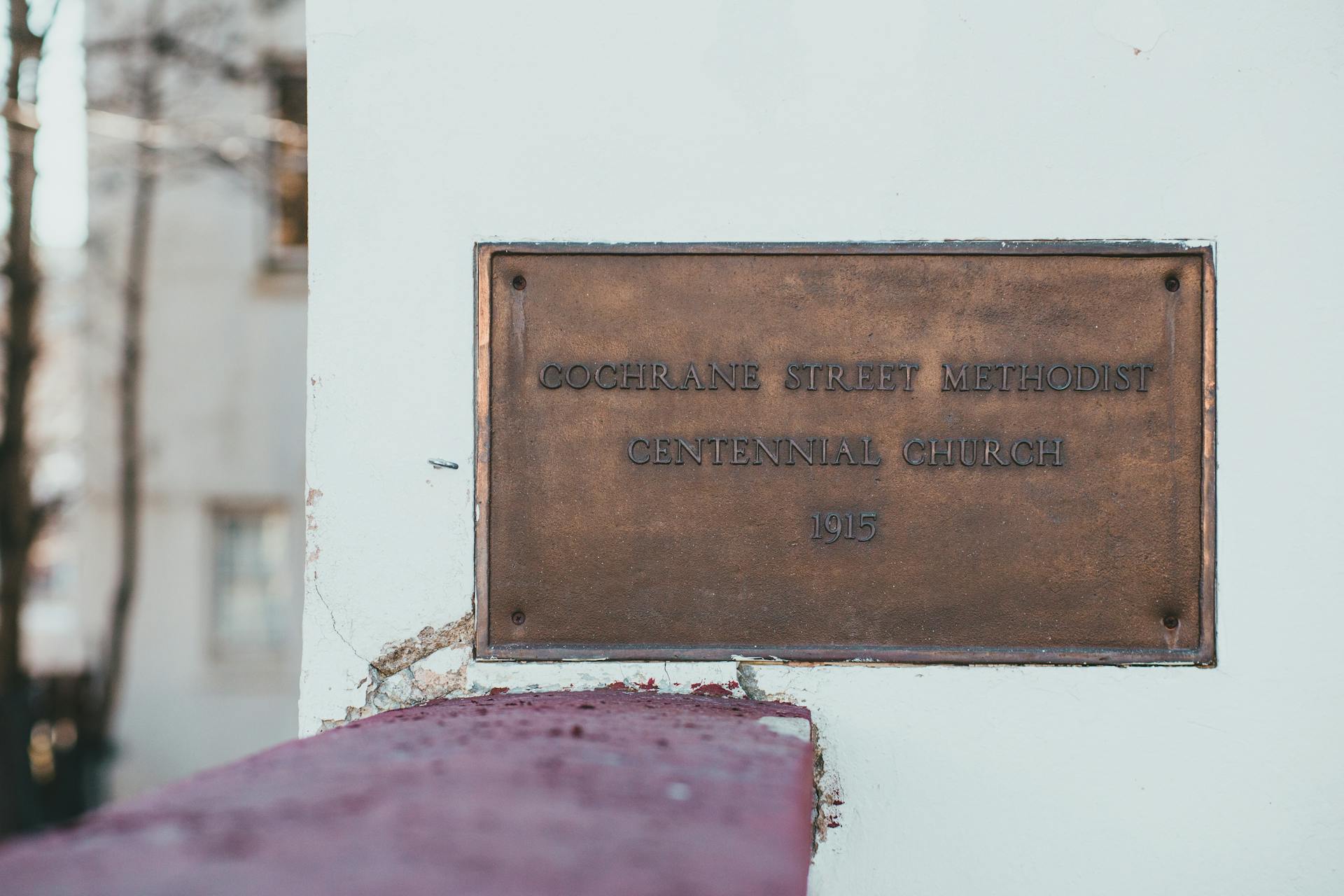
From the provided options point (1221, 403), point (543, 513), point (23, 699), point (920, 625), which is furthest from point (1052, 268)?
point (23, 699)

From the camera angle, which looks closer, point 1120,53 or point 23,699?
point 1120,53

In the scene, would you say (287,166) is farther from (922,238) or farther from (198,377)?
(922,238)

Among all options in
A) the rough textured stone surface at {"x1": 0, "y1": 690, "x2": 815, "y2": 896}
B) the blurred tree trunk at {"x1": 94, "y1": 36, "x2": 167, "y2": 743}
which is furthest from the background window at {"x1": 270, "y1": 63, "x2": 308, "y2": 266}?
the rough textured stone surface at {"x1": 0, "y1": 690, "x2": 815, "y2": 896}

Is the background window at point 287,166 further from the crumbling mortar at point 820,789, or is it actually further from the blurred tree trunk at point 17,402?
the crumbling mortar at point 820,789

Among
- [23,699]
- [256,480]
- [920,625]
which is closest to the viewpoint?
[920,625]

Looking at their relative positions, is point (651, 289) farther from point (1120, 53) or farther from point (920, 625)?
point (1120, 53)

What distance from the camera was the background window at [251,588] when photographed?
8.46 metres

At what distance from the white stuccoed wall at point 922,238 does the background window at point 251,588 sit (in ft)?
21.6

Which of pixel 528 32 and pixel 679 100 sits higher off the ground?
pixel 528 32

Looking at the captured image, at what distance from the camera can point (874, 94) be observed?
7.59 feet

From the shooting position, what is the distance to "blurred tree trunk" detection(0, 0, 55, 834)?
21.6 ft

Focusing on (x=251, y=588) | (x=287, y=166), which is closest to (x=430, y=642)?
(x=251, y=588)

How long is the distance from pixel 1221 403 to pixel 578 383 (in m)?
1.40

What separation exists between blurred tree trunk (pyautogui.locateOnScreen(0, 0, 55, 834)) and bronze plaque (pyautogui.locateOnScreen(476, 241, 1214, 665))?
5764 millimetres
